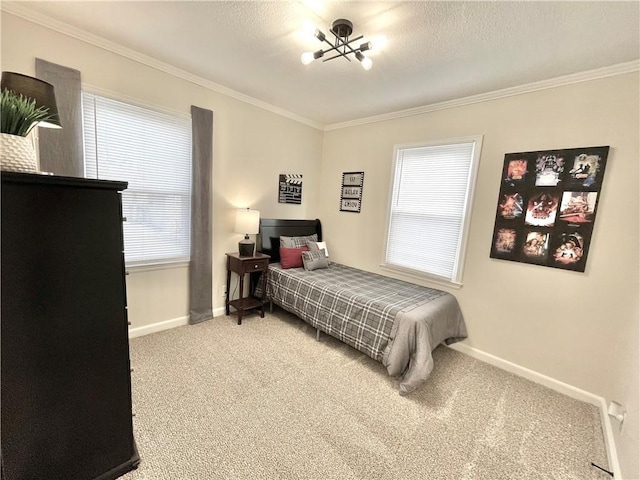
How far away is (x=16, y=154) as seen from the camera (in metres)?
1.00

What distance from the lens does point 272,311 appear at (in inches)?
135

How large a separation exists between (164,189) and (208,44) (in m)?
1.35

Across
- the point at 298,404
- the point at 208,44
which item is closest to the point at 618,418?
the point at 298,404

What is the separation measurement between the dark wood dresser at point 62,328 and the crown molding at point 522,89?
2.98 metres

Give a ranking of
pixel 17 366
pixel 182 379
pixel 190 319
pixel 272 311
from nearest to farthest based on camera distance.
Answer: pixel 17 366 → pixel 182 379 → pixel 190 319 → pixel 272 311

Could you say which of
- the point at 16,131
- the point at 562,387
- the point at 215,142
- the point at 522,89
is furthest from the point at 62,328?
the point at 522,89

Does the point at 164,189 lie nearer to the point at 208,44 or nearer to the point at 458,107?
the point at 208,44

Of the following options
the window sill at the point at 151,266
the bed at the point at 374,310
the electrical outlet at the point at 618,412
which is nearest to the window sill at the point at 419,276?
the bed at the point at 374,310

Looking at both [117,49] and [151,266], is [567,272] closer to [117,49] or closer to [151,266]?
[151,266]

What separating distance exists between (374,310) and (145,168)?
248 cm

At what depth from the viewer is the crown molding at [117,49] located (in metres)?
1.82

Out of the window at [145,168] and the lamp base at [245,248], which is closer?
the window at [145,168]

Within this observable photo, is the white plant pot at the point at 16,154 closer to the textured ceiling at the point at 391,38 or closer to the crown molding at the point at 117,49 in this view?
the textured ceiling at the point at 391,38

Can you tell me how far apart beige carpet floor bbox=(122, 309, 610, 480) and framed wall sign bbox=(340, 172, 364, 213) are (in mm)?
1953
